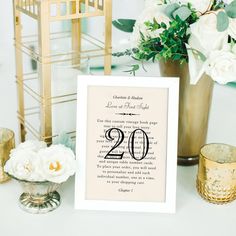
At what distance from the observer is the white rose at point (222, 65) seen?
1.03 meters

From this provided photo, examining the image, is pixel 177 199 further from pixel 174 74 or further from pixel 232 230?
pixel 174 74

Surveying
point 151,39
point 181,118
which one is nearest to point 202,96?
point 181,118

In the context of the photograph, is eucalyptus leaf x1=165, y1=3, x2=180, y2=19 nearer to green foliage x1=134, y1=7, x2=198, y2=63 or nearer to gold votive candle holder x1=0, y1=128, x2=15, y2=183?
green foliage x1=134, y1=7, x2=198, y2=63

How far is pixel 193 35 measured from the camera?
Result: 106 cm

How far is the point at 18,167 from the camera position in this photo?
1.00m

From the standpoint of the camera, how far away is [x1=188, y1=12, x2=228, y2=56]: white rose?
3.40 feet

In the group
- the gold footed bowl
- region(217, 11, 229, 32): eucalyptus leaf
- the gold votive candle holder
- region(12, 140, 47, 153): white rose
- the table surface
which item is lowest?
the table surface

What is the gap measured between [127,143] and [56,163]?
0.15 metres

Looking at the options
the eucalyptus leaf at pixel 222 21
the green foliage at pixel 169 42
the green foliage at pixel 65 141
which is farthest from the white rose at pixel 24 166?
the eucalyptus leaf at pixel 222 21

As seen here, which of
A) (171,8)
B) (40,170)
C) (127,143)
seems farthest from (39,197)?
(171,8)

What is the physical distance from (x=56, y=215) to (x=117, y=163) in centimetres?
16

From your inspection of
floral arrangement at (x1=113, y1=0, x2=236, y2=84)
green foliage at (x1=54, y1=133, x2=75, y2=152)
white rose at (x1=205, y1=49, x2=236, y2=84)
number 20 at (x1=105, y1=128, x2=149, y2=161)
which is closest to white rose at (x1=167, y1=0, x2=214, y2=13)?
floral arrangement at (x1=113, y1=0, x2=236, y2=84)

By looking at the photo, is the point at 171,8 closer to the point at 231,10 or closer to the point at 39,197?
the point at 231,10

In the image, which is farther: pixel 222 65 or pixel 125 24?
pixel 125 24
